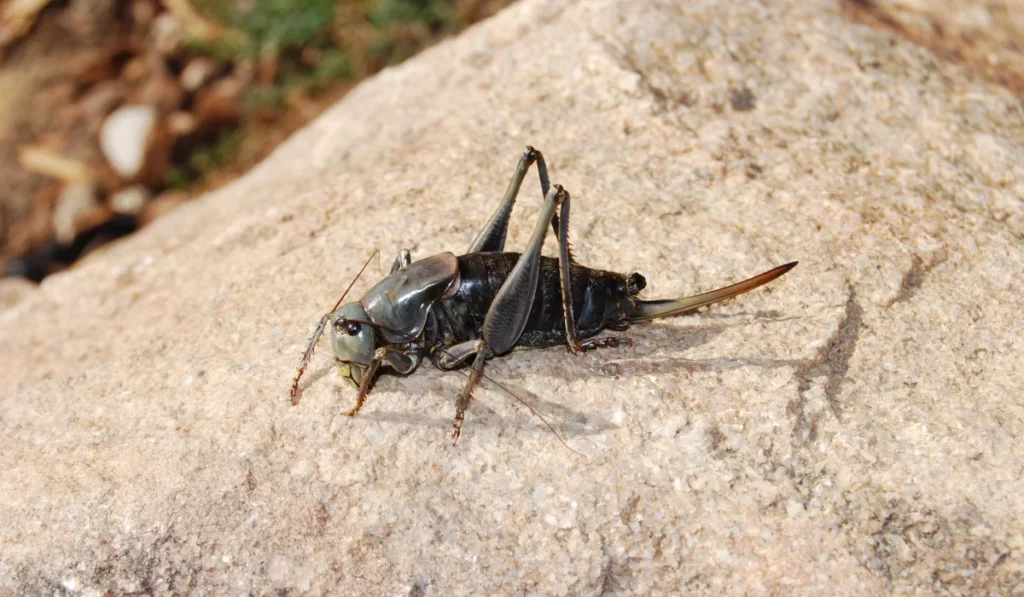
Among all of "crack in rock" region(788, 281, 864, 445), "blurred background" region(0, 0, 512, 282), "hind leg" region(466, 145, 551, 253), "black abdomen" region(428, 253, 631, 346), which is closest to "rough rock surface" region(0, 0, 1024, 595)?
"crack in rock" region(788, 281, 864, 445)

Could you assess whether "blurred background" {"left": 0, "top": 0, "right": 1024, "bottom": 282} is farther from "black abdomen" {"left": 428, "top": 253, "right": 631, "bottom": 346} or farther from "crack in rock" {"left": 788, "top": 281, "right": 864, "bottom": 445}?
"crack in rock" {"left": 788, "top": 281, "right": 864, "bottom": 445}

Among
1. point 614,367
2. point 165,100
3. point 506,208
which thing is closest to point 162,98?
point 165,100

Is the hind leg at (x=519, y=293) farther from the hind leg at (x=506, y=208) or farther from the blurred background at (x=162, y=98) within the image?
the blurred background at (x=162, y=98)

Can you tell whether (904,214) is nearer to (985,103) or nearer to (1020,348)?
(1020,348)

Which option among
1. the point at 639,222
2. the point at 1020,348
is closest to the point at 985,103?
the point at 1020,348

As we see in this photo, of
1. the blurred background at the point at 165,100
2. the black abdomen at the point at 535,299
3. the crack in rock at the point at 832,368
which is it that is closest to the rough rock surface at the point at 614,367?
the crack in rock at the point at 832,368

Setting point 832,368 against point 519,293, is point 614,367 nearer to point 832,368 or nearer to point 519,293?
point 519,293
